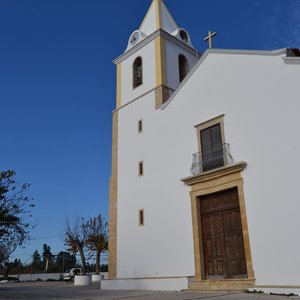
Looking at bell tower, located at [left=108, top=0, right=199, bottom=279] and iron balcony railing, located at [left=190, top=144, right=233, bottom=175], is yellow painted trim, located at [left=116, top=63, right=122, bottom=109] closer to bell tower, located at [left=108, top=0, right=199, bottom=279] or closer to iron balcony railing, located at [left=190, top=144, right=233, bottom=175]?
bell tower, located at [left=108, top=0, right=199, bottom=279]

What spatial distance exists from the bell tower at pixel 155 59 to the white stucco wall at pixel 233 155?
71 cm

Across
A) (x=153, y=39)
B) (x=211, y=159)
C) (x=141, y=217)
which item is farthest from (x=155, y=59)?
(x=141, y=217)

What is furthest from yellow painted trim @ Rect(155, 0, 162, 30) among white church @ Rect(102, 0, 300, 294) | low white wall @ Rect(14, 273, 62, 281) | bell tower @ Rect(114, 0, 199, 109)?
low white wall @ Rect(14, 273, 62, 281)

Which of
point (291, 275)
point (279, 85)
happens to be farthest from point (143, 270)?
point (279, 85)

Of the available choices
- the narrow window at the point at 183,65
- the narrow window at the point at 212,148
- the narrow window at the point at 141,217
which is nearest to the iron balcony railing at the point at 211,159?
the narrow window at the point at 212,148

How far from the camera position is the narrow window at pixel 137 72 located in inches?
664

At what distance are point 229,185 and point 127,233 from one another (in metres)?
4.82

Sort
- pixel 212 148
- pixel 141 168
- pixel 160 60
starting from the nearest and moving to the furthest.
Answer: pixel 212 148, pixel 141 168, pixel 160 60

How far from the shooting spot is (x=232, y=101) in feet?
40.2

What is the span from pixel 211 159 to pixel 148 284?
478cm

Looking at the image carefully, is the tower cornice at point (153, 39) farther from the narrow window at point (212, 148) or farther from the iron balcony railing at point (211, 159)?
the iron balcony railing at point (211, 159)

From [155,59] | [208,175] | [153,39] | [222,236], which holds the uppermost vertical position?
[153,39]

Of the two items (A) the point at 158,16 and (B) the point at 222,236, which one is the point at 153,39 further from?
(B) the point at 222,236

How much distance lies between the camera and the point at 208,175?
12.2m
